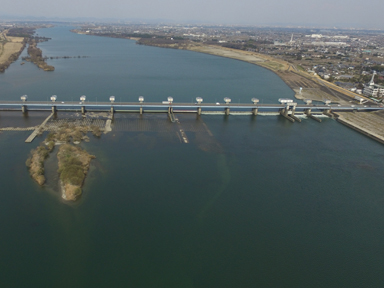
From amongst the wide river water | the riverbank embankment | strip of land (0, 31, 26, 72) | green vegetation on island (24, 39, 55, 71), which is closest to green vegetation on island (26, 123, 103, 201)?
the wide river water

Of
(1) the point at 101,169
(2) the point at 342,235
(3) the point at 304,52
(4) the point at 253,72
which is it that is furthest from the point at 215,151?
(3) the point at 304,52

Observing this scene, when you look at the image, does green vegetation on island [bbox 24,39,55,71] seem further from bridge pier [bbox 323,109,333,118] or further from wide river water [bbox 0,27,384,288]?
bridge pier [bbox 323,109,333,118]

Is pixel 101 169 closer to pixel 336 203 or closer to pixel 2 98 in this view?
pixel 336 203

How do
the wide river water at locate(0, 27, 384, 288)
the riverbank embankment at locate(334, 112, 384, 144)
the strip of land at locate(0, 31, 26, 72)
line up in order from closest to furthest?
1. the wide river water at locate(0, 27, 384, 288)
2. the riverbank embankment at locate(334, 112, 384, 144)
3. the strip of land at locate(0, 31, 26, 72)

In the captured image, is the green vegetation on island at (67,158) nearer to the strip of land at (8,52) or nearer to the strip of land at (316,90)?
the strip of land at (316,90)

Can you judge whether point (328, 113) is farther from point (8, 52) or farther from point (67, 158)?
point (8, 52)

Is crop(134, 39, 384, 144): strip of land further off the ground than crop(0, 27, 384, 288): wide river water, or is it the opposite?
crop(134, 39, 384, 144): strip of land

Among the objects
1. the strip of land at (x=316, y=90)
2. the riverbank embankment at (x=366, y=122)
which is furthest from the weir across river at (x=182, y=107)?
the strip of land at (x=316, y=90)

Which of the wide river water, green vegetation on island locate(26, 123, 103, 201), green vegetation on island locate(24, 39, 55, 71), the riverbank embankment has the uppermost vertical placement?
green vegetation on island locate(24, 39, 55, 71)
